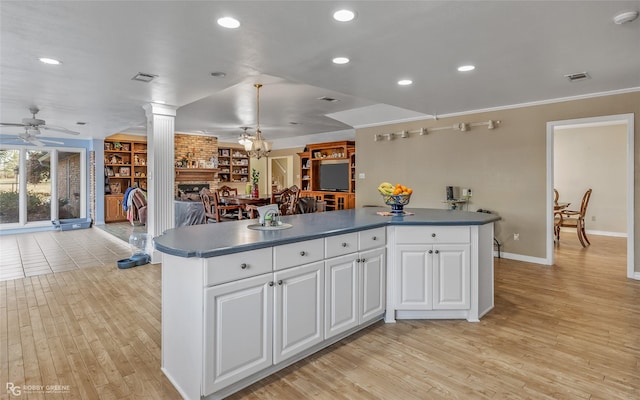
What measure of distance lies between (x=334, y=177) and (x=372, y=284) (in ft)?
23.4

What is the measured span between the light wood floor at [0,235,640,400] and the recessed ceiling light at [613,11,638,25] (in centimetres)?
232

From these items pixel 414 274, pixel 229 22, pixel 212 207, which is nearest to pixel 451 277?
pixel 414 274

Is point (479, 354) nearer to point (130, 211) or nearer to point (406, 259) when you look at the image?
point (406, 259)

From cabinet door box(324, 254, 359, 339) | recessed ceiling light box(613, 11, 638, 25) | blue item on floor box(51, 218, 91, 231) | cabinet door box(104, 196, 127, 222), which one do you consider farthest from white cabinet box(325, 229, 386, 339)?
cabinet door box(104, 196, 127, 222)

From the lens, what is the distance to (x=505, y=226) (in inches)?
215

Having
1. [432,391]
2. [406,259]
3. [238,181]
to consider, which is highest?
[238,181]

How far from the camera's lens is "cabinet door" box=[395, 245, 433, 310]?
9.66ft

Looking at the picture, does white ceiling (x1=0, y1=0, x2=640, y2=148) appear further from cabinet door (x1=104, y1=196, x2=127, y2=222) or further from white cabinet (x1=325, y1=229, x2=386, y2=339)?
cabinet door (x1=104, y1=196, x2=127, y2=222)

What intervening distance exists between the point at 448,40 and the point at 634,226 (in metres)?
3.64

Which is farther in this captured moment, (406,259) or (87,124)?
(87,124)

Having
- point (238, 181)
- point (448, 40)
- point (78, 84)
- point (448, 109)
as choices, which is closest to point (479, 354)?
point (448, 40)

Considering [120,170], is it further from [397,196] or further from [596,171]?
[596,171]

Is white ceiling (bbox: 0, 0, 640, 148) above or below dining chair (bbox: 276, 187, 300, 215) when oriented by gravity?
above

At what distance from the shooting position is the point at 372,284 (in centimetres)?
282
